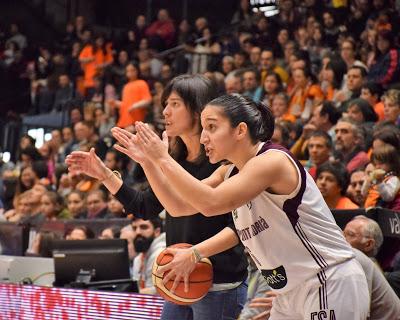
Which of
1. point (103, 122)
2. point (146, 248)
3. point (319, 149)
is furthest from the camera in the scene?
point (103, 122)

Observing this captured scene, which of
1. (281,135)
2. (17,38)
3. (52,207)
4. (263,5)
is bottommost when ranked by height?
(52,207)

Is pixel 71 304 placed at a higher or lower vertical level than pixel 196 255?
lower

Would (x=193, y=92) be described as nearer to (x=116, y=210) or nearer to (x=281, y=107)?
(x=116, y=210)

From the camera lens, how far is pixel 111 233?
30.0 feet

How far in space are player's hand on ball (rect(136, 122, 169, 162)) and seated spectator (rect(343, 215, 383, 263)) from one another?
2.44m

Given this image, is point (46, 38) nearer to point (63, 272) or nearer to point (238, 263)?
point (63, 272)

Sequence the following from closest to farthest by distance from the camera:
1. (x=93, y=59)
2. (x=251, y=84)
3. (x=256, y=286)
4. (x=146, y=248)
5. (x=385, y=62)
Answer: (x=256, y=286), (x=146, y=248), (x=385, y=62), (x=251, y=84), (x=93, y=59)

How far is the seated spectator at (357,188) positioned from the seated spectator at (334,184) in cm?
17

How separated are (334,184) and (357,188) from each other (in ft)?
1.13

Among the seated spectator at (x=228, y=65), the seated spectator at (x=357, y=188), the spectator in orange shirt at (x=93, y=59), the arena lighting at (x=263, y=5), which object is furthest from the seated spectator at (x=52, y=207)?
the arena lighting at (x=263, y=5)

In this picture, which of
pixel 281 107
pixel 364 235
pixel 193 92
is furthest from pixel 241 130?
pixel 281 107

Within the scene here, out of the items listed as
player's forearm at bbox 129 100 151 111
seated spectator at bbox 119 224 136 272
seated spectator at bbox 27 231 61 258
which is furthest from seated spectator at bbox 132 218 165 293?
player's forearm at bbox 129 100 151 111

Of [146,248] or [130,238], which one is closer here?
[146,248]

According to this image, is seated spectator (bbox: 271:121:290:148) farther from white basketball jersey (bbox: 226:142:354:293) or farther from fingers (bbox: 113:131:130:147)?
white basketball jersey (bbox: 226:142:354:293)
